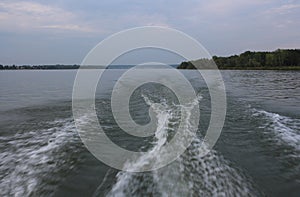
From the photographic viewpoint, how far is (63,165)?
5.03m

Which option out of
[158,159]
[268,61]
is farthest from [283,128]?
[268,61]

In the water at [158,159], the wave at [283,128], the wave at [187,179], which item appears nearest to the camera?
the wave at [187,179]

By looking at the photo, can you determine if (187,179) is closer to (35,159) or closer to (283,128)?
(35,159)

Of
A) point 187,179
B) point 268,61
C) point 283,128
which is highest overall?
point 268,61

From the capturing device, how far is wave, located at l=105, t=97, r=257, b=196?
3963 mm

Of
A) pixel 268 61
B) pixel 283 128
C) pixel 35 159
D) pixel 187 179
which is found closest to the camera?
pixel 187 179

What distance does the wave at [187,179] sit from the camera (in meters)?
3.96

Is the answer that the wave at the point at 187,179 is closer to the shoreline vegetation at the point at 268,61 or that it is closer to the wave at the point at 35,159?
the wave at the point at 35,159

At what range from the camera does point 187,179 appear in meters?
4.38

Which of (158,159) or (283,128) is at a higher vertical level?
(283,128)

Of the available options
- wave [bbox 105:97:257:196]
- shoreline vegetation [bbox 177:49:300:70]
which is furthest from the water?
shoreline vegetation [bbox 177:49:300:70]

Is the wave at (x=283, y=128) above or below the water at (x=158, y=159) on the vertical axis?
above

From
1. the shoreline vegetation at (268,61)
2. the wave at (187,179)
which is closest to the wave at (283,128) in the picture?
the wave at (187,179)

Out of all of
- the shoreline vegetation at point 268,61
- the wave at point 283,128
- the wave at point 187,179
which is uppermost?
the shoreline vegetation at point 268,61
